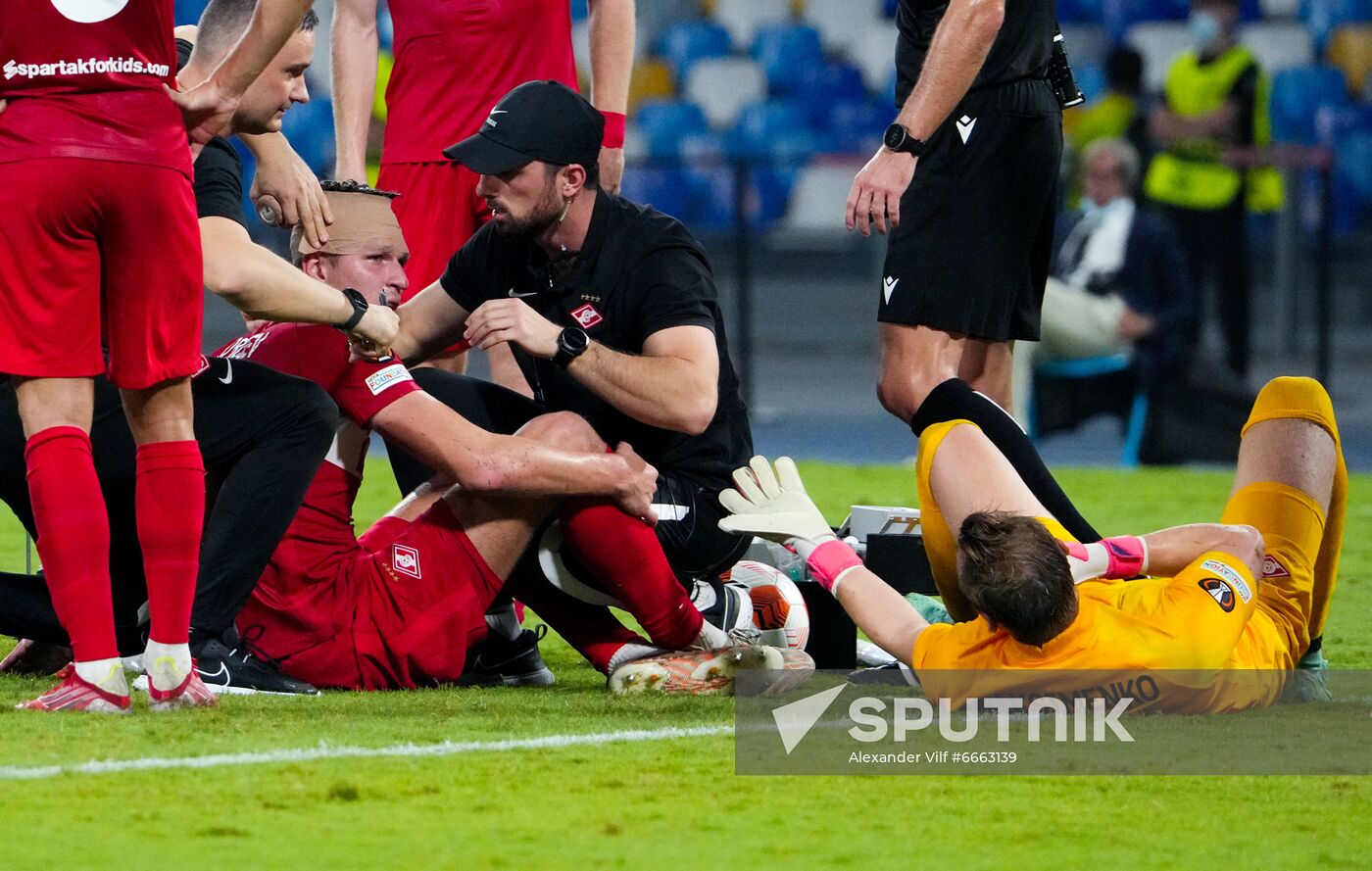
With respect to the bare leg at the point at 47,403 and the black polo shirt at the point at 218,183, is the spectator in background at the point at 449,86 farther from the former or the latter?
the bare leg at the point at 47,403

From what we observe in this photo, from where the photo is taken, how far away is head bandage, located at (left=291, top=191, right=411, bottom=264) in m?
4.47

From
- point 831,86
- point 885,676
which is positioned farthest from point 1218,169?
point 885,676

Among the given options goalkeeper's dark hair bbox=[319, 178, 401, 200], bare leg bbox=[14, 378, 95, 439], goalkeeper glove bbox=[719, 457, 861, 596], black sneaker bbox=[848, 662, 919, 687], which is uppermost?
goalkeeper's dark hair bbox=[319, 178, 401, 200]

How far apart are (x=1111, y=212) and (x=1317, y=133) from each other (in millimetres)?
5272

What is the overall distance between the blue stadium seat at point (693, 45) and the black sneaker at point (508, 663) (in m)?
12.5

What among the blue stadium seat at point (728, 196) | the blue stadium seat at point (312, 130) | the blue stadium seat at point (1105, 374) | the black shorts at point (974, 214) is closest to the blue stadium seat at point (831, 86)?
the blue stadium seat at point (728, 196)

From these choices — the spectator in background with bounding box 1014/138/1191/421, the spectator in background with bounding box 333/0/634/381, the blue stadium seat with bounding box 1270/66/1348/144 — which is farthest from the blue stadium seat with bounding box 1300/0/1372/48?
the spectator in background with bounding box 333/0/634/381

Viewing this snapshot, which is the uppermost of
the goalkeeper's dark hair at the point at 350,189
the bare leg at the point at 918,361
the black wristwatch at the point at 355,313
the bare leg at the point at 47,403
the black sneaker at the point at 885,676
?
the goalkeeper's dark hair at the point at 350,189

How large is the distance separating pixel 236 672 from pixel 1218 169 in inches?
326

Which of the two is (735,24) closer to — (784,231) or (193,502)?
(784,231)

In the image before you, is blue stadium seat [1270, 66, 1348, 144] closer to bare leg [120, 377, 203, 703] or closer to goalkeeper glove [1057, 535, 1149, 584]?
goalkeeper glove [1057, 535, 1149, 584]

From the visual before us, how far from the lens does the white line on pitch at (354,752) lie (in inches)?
122

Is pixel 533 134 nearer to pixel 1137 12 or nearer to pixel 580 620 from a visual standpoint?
pixel 580 620

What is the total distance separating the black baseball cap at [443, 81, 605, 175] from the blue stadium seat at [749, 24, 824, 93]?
11.8 meters
